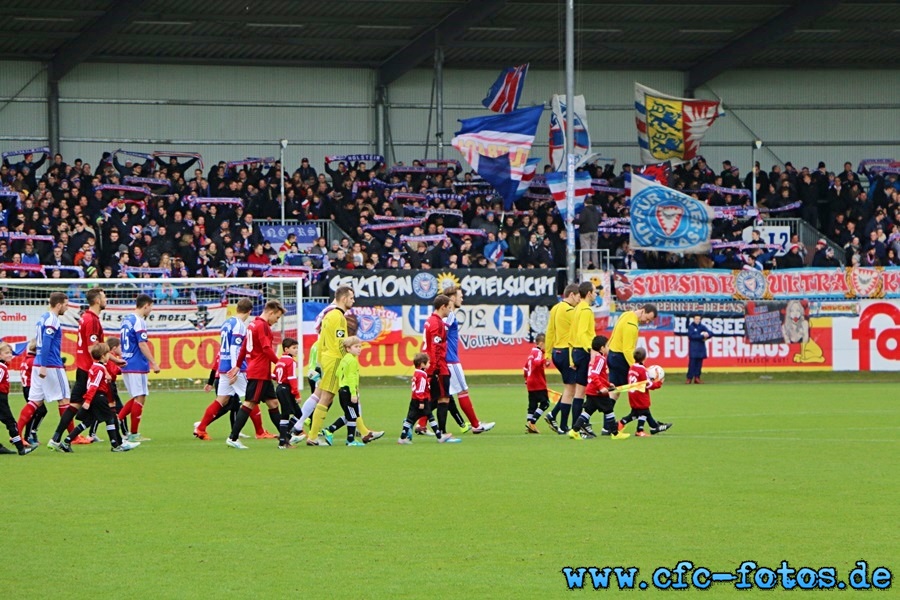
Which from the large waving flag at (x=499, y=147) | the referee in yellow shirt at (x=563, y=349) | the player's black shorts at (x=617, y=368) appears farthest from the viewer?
the large waving flag at (x=499, y=147)

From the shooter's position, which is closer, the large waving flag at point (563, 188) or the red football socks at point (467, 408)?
the red football socks at point (467, 408)

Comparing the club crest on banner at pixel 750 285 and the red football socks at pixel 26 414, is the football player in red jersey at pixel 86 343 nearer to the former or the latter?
the red football socks at pixel 26 414

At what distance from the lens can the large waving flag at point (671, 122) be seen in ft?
132

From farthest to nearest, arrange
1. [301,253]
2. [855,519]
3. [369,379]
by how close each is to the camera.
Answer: [301,253] → [369,379] → [855,519]

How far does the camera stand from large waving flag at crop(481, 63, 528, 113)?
39750 millimetres

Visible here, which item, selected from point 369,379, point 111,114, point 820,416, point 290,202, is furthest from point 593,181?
point 820,416

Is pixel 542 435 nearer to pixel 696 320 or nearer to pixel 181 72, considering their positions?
pixel 696 320

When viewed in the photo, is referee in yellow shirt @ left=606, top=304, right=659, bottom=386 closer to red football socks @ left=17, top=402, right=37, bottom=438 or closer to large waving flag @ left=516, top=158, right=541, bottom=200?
red football socks @ left=17, top=402, right=37, bottom=438

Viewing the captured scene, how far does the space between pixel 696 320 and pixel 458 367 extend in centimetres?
1558

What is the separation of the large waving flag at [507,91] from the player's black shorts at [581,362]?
2177 cm

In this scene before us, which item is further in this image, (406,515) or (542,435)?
(542,435)

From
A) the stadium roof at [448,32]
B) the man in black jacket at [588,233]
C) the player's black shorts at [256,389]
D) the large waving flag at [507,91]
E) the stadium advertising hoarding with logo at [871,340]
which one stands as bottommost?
the stadium advertising hoarding with logo at [871,340]

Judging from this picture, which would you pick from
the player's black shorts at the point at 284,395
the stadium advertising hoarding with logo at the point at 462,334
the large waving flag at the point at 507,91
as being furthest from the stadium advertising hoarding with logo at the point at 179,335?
the large waving flag at the point at 507,91

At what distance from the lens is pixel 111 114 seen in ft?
146
